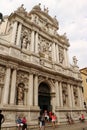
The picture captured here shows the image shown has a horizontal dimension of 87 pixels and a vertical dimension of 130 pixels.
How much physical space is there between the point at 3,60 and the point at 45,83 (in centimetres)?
487

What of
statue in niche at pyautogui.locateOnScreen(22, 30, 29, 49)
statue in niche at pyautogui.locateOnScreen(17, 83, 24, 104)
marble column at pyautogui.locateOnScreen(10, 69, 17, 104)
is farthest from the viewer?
Result: statue in niche at pyautogui.locateOnScreen(22, 30, 29, 49)

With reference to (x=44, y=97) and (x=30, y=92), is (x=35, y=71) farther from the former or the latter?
(x=44, y=97)

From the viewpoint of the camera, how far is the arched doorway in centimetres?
1201

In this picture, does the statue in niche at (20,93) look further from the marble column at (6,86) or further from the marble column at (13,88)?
the marble column at (6,86)

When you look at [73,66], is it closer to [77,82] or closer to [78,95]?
[77,82]

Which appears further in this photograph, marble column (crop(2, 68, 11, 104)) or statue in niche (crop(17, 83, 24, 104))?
statue in niche (crop(17, 83, 24, 104))

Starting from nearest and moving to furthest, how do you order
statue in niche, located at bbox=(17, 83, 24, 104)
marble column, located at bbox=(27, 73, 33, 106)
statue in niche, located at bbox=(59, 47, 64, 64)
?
statue in niche, located at bbox=(17, 83, 24, 104) → marble column, located at bbox=(27, 73, 33, 106) → statue in niche, located at bbox=(59, 47, 64, 64)

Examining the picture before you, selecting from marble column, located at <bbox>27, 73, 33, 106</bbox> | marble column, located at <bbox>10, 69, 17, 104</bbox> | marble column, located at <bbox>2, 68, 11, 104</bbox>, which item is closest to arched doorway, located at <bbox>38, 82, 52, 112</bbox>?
marble column, located at <bbox>27, 73, 33, 106</bbox>

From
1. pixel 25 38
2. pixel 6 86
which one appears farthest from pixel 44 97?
pixel 25 38

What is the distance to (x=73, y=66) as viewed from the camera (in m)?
17.2

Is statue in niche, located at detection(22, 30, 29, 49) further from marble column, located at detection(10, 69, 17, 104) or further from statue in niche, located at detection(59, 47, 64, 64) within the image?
statue in niche, located at detection(59, 47, 64, 64)

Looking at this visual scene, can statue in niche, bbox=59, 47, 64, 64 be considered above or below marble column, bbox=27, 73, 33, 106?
above

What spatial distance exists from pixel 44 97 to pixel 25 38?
6.11m

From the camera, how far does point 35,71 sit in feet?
37.4
